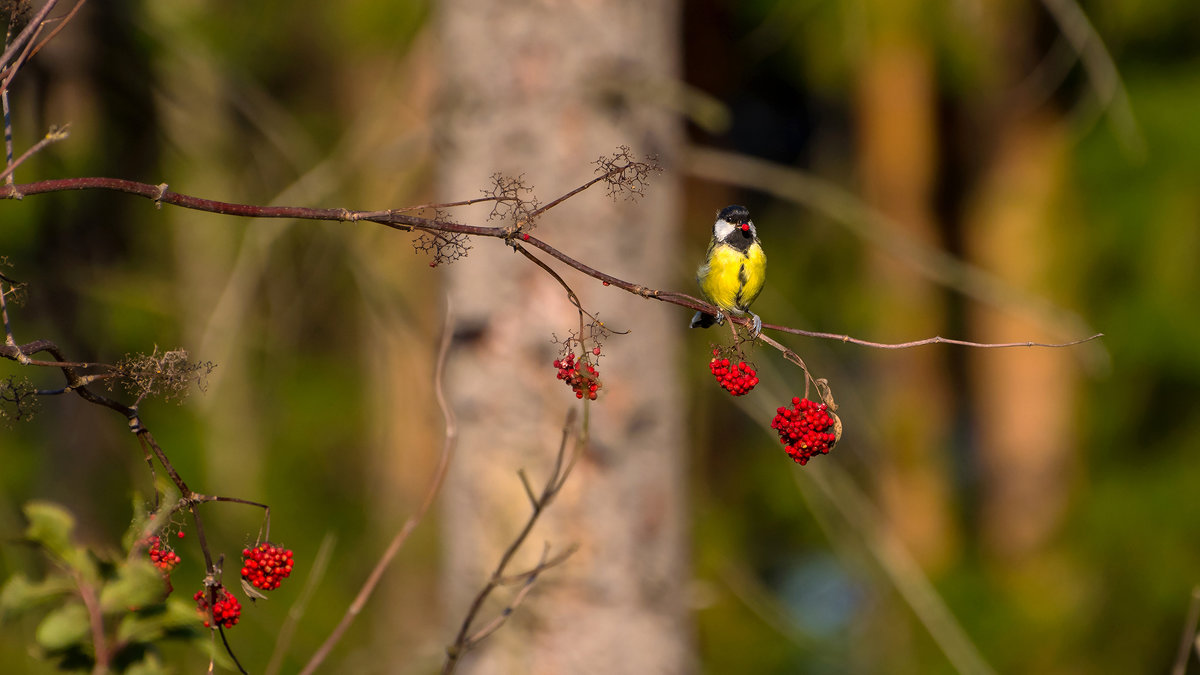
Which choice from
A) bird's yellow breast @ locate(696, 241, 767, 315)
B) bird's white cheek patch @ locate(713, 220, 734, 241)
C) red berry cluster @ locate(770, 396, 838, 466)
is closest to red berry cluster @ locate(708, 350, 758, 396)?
red berry cluster @ locate(770, 396, 838, 466)

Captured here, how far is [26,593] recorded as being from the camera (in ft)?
2.93

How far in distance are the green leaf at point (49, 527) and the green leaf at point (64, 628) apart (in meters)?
0.07

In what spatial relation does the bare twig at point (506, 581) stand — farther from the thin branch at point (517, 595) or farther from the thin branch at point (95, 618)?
the thin branch at point (95, 618)

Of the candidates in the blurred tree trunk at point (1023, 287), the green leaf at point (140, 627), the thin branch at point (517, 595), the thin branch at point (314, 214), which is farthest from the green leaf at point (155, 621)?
the blurred tree trunk at point (1023, 287)

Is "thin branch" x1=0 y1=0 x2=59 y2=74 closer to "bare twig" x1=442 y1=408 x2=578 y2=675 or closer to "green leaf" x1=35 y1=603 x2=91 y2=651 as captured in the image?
"green leaf" x1=35 y1=603 x2=91 y2=651

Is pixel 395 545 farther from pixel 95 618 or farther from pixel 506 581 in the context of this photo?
pixel 95 618

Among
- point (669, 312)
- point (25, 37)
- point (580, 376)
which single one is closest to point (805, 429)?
point (580, 376)

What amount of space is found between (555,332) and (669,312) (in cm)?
52

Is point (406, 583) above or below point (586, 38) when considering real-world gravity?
above

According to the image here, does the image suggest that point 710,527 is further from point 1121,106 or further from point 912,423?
point 1121,106

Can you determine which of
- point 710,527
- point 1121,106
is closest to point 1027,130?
point 1121,106

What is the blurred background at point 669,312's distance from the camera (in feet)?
10.9

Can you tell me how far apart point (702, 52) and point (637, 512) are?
4703 mm

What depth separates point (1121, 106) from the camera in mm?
4504
